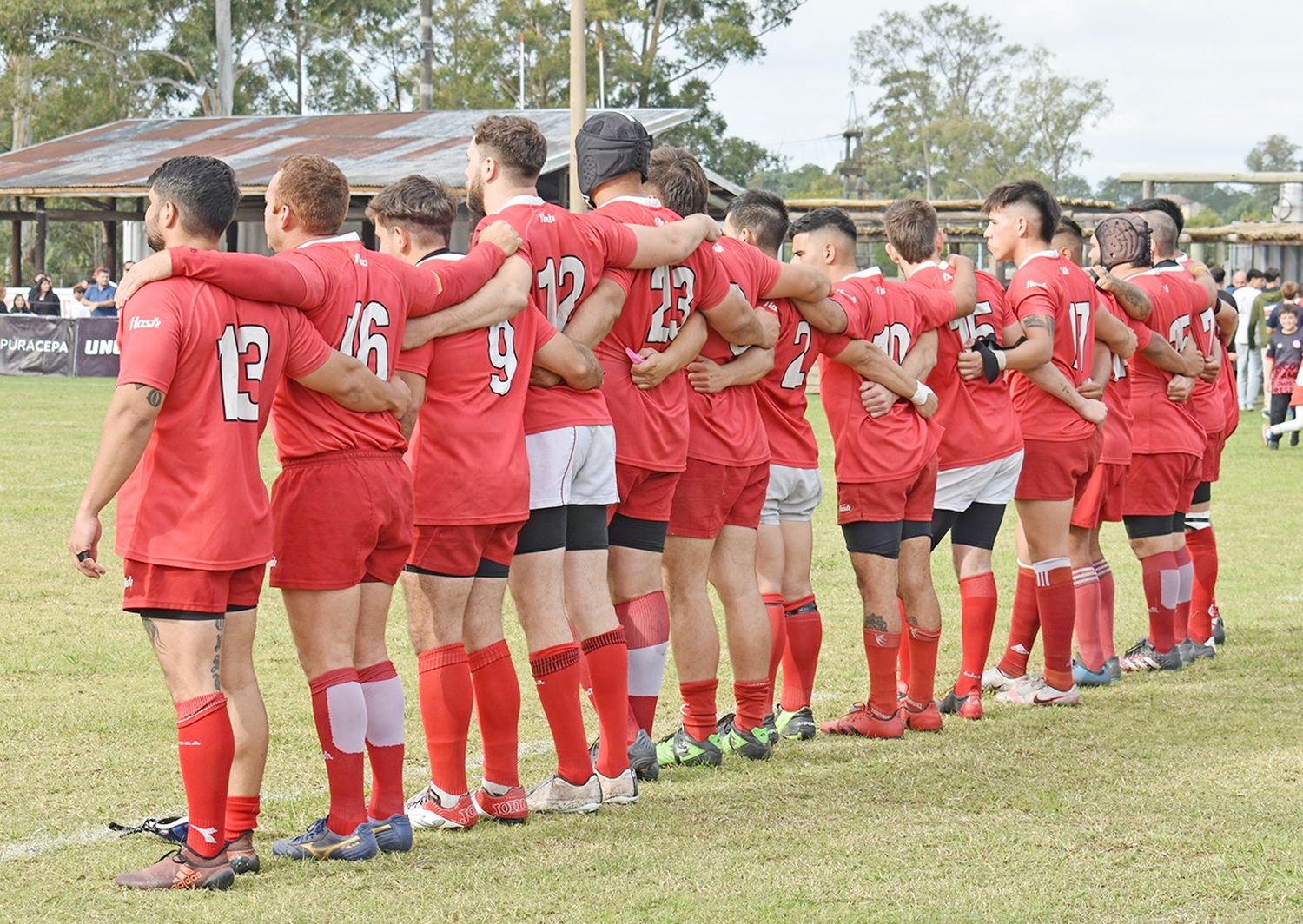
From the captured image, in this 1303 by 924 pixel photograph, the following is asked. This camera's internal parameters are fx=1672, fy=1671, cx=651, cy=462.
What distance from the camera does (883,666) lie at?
671cm

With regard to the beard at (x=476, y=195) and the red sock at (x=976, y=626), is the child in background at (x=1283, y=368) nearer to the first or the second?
the red sock at (x=976, y=626)

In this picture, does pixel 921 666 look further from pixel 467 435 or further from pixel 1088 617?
pixel 467 435

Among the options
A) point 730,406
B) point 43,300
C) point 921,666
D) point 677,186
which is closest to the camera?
point 677,186

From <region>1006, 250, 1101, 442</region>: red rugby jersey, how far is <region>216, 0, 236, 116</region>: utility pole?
48276 millimetres

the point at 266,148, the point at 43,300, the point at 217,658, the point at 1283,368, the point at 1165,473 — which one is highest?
the point at 266,148

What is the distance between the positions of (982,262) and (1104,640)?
34153mm

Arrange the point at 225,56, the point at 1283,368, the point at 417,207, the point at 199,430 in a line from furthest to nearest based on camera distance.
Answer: the point at 225,56, the point at 1283,368, the point at 417,207, the point at 199,430

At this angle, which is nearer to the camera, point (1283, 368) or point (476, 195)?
point (476, 195)

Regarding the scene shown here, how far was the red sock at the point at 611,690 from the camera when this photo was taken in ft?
18.2

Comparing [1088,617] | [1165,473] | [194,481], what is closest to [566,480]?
[194,481]

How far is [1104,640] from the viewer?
8.12 meters

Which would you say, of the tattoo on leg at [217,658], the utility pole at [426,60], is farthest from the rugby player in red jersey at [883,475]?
the utility pole at [426,60]

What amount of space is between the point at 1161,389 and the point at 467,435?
465 centimetres

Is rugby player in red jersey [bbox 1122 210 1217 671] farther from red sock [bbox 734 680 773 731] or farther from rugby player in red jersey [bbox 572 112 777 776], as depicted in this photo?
rugby player in red jersey [bbox 572 112 777 776]
